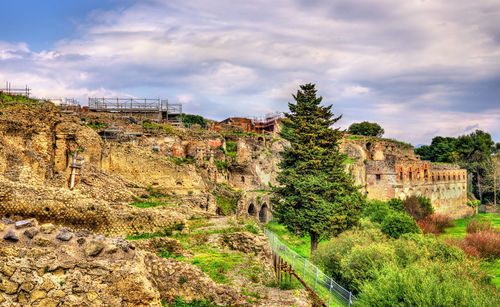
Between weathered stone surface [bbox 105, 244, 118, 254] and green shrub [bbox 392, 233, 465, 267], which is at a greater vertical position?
weathered stone surface [bbox 105, 244, 118, 254]

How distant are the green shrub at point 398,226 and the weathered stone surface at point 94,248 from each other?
919 inches

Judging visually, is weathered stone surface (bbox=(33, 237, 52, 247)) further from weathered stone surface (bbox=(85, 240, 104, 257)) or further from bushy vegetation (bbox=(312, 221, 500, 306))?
bushy vegetation (bbox=(312, 221, 500, 306))

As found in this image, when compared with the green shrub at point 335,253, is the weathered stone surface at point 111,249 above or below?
above

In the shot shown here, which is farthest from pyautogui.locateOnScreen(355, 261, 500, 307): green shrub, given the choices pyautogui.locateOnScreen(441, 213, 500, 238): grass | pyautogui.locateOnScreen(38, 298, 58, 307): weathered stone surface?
pyautogui.locateOnScreen(441, 213, 500, 238): grass

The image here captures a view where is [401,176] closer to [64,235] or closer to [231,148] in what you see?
[231,148]

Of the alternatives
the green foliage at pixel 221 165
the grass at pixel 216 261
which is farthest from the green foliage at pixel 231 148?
the grass at pixel 216 261

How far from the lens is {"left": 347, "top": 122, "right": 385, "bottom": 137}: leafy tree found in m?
70.9

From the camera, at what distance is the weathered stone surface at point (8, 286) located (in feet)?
18.0

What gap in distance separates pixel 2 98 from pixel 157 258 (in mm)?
13463

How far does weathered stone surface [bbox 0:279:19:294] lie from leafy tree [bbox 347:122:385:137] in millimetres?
68525

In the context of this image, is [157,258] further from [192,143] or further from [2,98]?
[192,143]

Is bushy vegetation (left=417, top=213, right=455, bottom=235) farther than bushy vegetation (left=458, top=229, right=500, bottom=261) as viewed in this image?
Yes

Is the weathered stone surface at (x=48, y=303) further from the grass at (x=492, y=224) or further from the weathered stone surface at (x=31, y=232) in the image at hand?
the grass at (x=492, y=224)

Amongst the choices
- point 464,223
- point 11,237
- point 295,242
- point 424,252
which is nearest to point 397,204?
point 464,223
